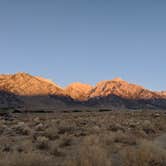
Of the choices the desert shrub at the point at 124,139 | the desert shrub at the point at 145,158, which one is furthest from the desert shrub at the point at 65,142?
the desert shrub at the point at 145,158

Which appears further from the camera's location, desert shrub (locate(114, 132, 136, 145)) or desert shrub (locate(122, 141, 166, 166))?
desert shrub (locate(114, 132, 136, 145))

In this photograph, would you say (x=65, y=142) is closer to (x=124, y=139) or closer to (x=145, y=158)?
(x=124, y=139)

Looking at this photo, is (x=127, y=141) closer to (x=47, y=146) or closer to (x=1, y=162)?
(x=47, y=146)

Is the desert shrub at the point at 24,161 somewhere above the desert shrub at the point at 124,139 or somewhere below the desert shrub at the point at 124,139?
below

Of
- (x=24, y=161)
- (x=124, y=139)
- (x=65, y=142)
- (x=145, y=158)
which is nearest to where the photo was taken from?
(x=24, y=161)

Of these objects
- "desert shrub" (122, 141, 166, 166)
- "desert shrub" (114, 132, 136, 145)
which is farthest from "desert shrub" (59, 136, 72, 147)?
"desert shrub" (122, 141, 166, 166)

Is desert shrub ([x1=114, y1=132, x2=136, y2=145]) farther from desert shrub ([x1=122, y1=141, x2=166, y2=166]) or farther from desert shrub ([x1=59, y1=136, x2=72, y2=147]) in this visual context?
desert shrub ([x1=122, y1=141, x2=166, y2=166])

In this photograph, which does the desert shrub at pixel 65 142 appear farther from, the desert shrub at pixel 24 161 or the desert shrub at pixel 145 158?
the desert shrub at pixel 145 158

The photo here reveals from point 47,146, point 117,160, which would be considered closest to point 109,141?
point 47,146

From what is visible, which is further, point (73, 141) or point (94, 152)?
point (73, 141)

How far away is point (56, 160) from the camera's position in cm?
1142

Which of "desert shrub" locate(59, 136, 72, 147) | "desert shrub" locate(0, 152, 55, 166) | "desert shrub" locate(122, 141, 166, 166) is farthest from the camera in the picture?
"desert shrub" locate(59, 136, 72, 147)

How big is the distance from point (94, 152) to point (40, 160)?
182cm

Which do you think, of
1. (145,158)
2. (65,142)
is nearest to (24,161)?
(145,158)
